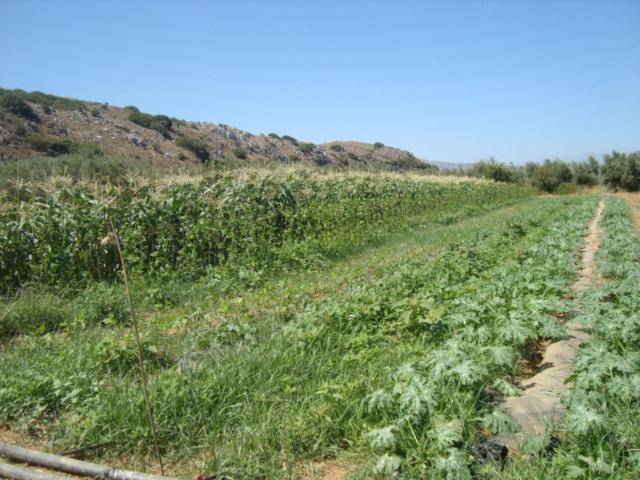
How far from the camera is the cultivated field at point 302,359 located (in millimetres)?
3121

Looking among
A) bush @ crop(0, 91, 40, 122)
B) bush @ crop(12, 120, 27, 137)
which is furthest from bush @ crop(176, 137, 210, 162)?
bush @ crop(12, 120, 27, 137)

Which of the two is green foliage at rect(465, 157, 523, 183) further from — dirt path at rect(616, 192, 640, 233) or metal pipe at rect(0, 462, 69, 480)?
metal pipe at rect(0, 462, 69, 480)

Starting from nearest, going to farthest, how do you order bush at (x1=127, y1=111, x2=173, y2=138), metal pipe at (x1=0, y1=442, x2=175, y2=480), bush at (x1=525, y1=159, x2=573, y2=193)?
metal pipe at (x1=0, y1=442, x2=175, y2=480)
bush at (x1=127, y1=111, x2=173, y2=138)
bush at (x1=525, y1=159, x2=573, y2=193)

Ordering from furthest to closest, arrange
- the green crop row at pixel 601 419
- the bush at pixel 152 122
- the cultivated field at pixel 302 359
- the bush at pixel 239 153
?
the bush at pixel 239 153
the bush at pixel 152 122
the cultivated field at pixel 302 359
the green crop row at pixel 601 419

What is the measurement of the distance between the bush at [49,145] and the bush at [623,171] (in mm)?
55978

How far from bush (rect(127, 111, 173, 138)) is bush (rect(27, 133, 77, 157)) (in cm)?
1437

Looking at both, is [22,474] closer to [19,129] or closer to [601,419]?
[601,419]

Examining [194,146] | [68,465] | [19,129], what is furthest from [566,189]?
[68,465]

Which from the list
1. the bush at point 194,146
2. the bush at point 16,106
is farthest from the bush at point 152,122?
the bush at point 16,106

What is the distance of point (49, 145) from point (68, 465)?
2911cm

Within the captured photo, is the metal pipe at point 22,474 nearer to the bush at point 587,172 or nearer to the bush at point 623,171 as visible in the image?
the bush at point 623,171

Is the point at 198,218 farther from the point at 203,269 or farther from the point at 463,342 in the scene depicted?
the point at 463,342

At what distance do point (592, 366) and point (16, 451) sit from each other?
415 centimetres

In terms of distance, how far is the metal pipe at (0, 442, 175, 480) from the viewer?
9.76ft
